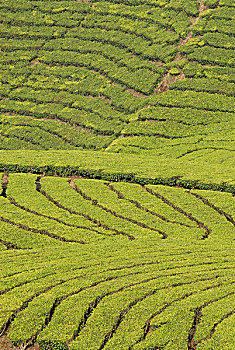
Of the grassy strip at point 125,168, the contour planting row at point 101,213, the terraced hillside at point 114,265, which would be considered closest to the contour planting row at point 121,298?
the terraced hillside at point 114,265

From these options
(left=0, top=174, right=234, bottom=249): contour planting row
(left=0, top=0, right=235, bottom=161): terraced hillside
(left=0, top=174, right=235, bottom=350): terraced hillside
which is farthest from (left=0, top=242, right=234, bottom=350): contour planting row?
(left=0, top=0, right=235, bottom=161): terraced hillside

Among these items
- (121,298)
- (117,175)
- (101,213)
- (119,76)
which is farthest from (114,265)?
(119,76)

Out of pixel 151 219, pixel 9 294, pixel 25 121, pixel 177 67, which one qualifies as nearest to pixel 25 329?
pixel 9 294

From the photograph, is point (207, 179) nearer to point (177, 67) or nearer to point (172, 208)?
point (172, 208)

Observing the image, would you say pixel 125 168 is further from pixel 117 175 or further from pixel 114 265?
pixel 114 265

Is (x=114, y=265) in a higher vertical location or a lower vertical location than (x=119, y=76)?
lower

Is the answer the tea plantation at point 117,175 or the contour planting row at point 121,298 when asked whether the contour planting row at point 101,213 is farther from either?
the contour planting row at point 121,298
